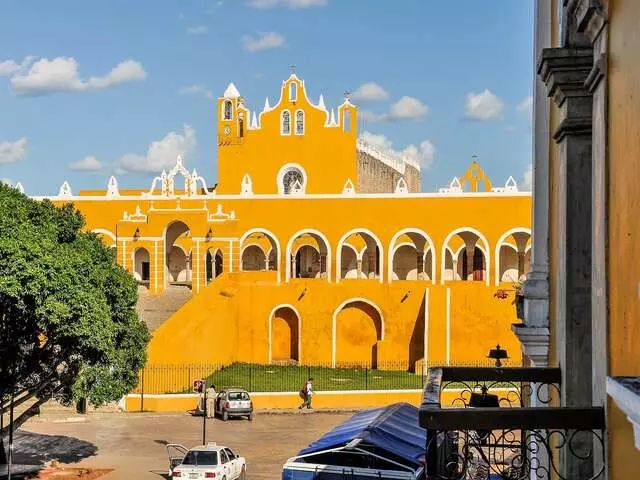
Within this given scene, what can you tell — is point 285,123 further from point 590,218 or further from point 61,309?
point 590,218

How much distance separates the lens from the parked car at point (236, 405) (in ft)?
71.6

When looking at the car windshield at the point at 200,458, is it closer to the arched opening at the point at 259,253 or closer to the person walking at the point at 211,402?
the person walking at the point at 211,402

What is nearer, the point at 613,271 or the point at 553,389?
the point at 613,271

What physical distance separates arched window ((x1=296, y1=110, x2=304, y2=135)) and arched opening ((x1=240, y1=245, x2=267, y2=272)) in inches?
248

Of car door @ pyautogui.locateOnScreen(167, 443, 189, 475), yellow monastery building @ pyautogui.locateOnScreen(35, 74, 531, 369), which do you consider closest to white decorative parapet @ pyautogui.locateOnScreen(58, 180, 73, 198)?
yellow monastery building @ pyautogui.locateOnScreen(35, 74, 531, 369)

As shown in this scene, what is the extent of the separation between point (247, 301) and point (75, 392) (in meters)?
15.1

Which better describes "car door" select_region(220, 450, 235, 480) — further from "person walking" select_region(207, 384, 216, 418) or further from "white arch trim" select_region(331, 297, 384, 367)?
"white arch trim" select_region(331, 297, 384, 367)

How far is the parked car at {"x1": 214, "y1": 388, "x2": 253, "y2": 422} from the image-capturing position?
2181cm

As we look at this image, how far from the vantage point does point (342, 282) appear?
30.1 meters

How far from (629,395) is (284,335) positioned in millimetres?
28403

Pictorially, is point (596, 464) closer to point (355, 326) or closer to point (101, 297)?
point (101, 297)

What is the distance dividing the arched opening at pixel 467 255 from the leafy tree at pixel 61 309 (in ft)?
52.1

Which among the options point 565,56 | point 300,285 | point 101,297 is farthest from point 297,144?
point 565,56

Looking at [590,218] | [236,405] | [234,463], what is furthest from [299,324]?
[590,218]
